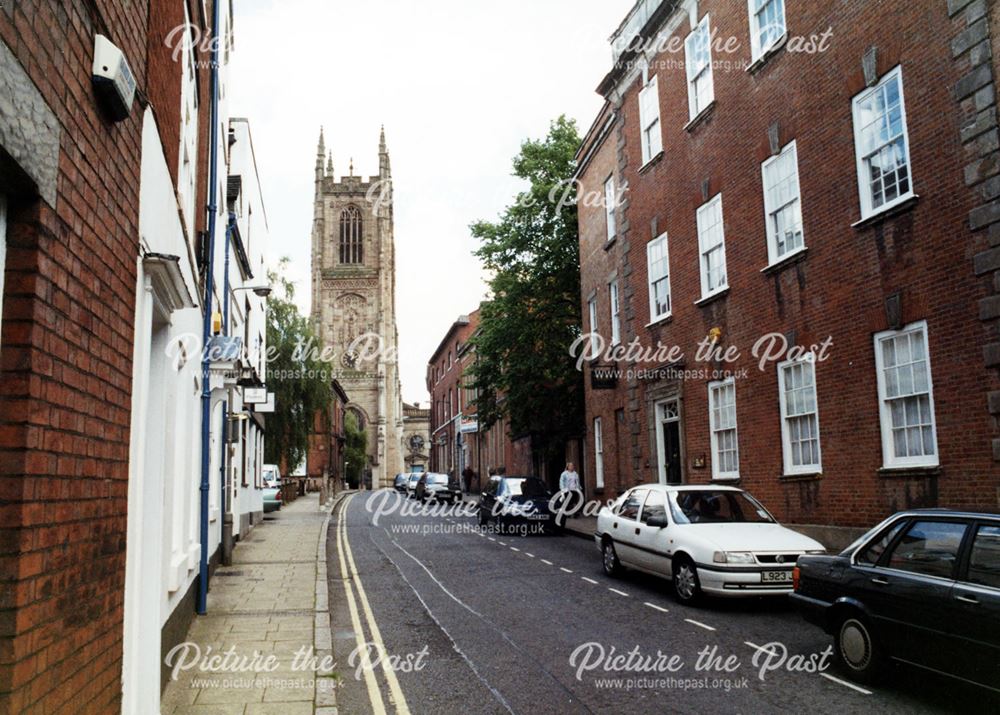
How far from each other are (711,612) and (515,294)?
2006 cm

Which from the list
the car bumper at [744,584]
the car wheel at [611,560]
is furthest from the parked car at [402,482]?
the car bumper at [744,584]

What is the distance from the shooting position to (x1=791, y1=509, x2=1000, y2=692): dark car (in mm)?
5695

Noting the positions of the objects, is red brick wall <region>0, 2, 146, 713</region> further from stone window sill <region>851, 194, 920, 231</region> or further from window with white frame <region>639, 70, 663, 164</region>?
window with white frame <region>639, 70, 663, 164</region>

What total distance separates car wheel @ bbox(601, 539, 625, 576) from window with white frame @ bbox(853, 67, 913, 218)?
640 cm

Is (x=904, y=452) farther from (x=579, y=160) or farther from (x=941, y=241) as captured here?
(x=579, y=160)

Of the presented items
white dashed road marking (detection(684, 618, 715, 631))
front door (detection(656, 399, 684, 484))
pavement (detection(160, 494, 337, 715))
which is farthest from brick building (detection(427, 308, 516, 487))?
white dashed road marking (detection(684, 618, 715, 631))

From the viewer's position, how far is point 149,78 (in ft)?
18.8

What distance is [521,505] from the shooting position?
2136 centimetres

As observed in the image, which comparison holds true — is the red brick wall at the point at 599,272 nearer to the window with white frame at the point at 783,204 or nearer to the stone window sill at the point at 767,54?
the stone window sill at the point at 767,54

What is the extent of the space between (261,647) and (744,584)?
5.50 metres

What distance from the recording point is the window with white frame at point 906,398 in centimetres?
1128

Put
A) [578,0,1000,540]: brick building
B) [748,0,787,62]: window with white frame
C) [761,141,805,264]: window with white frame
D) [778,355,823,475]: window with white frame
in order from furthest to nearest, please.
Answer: [748,0,787,62]: window with white frame
[761,141,805,264]: window with white frame
[778,355,823,475]: window with white frame
[578,0,1000,540]: brick building

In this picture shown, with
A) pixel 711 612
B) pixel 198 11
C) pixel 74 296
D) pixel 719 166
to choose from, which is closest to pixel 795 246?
pixel 719 166

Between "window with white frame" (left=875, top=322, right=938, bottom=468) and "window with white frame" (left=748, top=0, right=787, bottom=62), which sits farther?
"window with white frame" (left=748, top=0, right=787, bottom=62)
